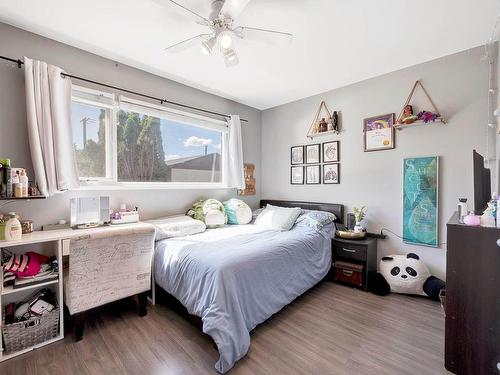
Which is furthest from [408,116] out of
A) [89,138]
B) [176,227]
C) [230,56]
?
[89,138]

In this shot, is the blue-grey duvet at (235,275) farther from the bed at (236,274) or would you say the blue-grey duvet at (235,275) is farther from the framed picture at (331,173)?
Result: the framed picture at (331,173)

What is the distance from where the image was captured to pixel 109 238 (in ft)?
5.97

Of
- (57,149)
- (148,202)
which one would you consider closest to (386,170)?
(148,202)

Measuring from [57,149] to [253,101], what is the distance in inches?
105

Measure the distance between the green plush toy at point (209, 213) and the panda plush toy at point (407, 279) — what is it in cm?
194

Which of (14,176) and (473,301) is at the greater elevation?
(14,176)

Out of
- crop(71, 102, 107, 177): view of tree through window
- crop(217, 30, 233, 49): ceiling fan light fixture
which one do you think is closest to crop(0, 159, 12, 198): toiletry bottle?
crop(71, 102, 107, 177): view of tree through window

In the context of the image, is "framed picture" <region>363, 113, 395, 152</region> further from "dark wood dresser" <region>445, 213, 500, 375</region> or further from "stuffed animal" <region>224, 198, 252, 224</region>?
"stuffed animal" <region>224, 198, 252, 224</region>

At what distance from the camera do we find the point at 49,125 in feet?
6.54

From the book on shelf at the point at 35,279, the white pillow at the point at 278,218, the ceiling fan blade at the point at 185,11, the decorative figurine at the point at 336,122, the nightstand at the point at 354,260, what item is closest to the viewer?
the ceiling fan blade at the point at 185,11

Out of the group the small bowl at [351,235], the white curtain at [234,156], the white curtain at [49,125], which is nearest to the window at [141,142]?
the white curtain at [234,156]

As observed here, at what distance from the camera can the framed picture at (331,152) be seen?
3.24 meters

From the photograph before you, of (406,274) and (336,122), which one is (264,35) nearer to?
(336,122)

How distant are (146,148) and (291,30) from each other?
2058 mm
